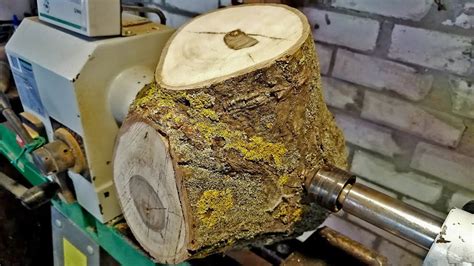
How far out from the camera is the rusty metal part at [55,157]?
838mm

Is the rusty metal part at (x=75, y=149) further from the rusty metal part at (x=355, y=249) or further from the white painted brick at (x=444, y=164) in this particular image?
the white painted brick at (x=444, y=164)

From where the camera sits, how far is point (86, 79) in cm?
76

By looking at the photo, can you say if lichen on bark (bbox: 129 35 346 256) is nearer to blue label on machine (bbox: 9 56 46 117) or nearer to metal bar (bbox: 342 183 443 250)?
metal bar (bbox: 342 183 443 250)

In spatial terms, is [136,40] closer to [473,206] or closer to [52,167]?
[52,167]

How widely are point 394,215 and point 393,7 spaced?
62 centimetres

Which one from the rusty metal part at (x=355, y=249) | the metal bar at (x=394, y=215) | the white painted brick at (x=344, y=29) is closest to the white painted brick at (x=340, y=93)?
the white painted brick at (x=344, y=29)

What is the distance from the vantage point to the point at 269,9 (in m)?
0.72

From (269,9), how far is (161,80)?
25 cm

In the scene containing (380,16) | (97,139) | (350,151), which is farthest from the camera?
(350,151)

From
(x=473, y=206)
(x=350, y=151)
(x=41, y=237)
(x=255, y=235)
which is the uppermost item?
(x=473, y=206)

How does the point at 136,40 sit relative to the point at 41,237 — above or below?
above

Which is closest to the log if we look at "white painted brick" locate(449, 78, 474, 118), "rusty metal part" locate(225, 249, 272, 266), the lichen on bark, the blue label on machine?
the lichen on bark

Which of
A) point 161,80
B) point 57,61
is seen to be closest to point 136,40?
point 57,61

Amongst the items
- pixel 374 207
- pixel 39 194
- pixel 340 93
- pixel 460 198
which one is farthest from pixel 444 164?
pixel 39 194
